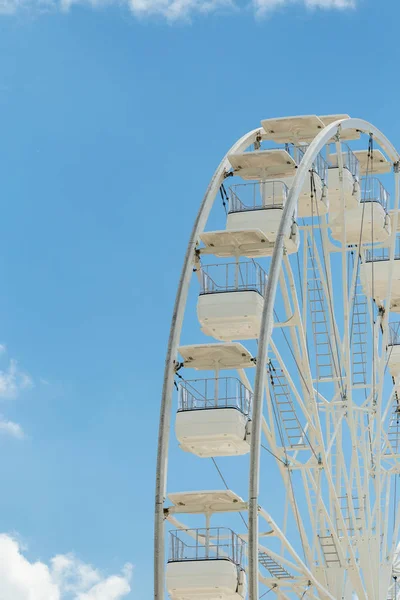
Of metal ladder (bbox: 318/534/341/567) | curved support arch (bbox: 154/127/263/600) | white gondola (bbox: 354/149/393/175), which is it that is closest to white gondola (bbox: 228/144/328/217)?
curved support arch (bbox: 154/127/263/600)

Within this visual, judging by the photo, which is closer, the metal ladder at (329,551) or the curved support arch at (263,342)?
the curved support arch at (263,342)

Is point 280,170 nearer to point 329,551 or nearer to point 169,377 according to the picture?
point 169,377

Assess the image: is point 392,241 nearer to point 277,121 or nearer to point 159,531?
point 277,121

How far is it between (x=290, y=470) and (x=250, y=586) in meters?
9.29

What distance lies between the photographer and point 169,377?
142ft

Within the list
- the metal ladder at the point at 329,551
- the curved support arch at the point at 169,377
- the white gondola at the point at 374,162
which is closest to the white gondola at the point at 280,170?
the curved support arch at the point at 169,377

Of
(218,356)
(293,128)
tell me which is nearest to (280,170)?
(293,128)

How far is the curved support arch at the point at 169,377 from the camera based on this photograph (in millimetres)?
41594

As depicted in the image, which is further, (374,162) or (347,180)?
(374,162)

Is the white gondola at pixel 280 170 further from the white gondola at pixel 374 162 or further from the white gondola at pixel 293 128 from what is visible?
the white gondola at pixel 374 162

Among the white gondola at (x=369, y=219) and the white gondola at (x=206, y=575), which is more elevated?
the white gondola at (x=369, y=219)

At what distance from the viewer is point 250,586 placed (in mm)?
39500

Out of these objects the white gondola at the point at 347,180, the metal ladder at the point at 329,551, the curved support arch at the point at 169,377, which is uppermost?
the white gondola at the point at 347,180

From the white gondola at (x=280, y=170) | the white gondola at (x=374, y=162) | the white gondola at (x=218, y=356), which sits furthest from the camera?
the white gondola at (x=374, y=162)
